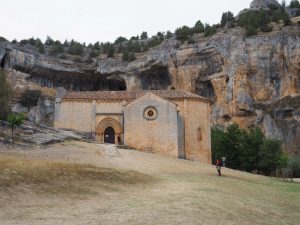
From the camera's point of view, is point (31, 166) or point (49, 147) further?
point (49, 147)

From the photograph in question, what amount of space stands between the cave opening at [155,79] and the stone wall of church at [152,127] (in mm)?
32336

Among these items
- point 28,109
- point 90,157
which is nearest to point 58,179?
point 90,157

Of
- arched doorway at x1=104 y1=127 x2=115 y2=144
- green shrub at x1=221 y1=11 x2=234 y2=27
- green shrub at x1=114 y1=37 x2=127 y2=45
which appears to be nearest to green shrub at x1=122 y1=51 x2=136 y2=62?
green shrub at x1=114 y1=37 x2=127 y2=45

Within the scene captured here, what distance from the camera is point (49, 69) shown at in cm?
7325

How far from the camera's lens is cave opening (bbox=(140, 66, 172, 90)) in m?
71.5

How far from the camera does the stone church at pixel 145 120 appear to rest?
38.4 metres

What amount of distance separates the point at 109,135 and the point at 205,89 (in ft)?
105

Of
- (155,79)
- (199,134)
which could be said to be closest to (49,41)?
(155,79)

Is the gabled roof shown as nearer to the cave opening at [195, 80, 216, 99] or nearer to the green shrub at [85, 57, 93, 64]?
the cave opening at [195, 80, 216, 99]

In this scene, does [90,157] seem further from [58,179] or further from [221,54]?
[221,54]

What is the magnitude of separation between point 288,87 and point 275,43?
7.17 meters

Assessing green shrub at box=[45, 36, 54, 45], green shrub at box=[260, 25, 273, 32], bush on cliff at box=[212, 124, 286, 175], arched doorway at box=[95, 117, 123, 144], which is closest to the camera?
arched doorway at box=[95, 117, 123, 144]

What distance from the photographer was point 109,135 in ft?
133

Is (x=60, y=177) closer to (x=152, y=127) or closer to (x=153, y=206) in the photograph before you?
(x=153, y=206)
